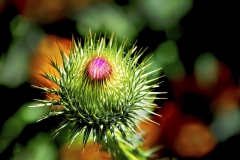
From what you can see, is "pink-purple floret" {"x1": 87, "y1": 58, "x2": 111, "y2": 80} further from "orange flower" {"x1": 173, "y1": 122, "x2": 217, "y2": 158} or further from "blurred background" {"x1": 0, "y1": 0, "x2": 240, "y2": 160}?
"orange flower" {"x1": 173, "y1": 122, "x2": 217, "y2": 158}

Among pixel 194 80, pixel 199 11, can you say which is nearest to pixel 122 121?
pixel 194 80

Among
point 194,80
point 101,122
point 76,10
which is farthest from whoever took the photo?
point 194,80

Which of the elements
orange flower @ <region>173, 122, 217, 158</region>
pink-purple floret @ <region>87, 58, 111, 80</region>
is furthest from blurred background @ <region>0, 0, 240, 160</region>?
pink-purple floret @ <region>87, 58, 111, 80</region>

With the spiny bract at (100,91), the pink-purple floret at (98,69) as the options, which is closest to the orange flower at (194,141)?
the spiny bract at (100,91)

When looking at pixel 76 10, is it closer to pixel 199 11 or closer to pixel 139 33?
pixel 139 33

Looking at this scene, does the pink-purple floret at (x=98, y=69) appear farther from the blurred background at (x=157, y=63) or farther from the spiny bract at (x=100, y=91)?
the blurred background at (x=157, y=63)

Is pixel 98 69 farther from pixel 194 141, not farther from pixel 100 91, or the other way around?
pixel 194 141
